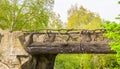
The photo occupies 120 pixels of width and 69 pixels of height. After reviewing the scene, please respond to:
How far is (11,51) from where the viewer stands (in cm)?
2383

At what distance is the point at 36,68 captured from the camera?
24.6 m

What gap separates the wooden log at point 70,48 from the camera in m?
22.1

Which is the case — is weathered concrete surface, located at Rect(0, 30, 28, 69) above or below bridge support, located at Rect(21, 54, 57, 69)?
above

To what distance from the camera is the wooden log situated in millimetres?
22141

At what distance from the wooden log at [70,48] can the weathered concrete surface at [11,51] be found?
2.24ft

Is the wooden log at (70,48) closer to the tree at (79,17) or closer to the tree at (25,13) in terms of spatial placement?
the tree at (25,13)

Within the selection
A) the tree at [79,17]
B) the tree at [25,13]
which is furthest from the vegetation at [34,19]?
the tree at [79,17]

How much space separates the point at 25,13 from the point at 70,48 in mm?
17151

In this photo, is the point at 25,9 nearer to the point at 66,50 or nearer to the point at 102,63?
the point at 102,63

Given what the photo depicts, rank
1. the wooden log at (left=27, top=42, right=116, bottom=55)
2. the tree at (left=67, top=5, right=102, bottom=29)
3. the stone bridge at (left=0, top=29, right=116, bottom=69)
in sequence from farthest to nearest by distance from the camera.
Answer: the tree at (left=67, top=5, right=102, bottom=29) → the stone bridge at (left=0, top=29, right=116, bottom=69) → the wooden log at (left=27, top=42, right=116, bottom=55)

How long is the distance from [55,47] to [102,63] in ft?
49.2

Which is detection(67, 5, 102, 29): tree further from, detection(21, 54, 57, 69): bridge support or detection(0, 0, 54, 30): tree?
detection(21, 54, 57, 69): bridge support

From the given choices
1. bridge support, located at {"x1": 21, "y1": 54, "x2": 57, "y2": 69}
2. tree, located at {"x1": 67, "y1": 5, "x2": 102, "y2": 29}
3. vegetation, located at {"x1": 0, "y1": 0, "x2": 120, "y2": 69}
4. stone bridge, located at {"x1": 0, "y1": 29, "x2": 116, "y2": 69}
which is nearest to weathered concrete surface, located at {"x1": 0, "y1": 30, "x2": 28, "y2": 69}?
stone bridge, located at {"x1": 0, "y1": 29, "x2": 116, "y2": 69}

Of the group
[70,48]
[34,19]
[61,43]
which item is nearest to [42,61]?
[61,43]
